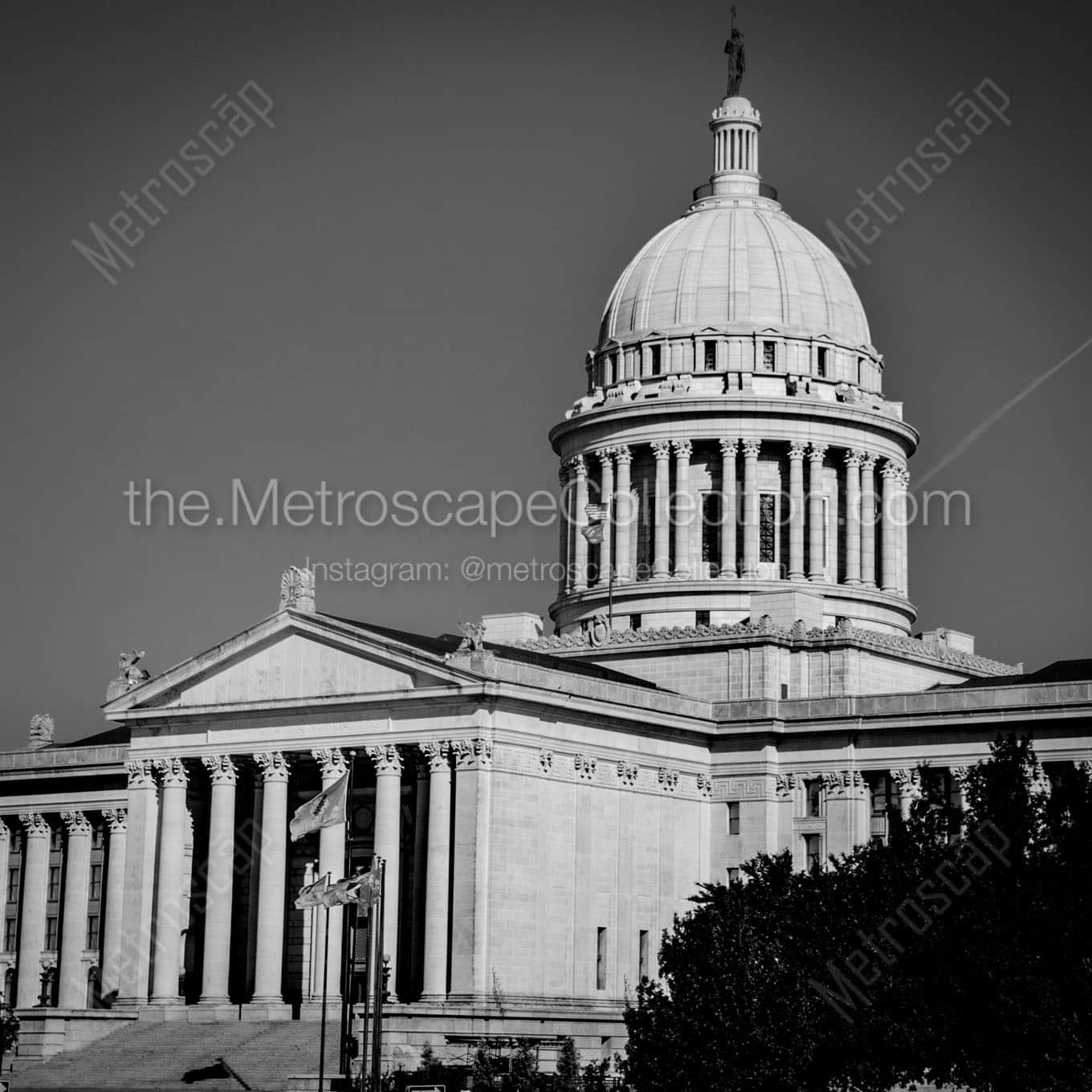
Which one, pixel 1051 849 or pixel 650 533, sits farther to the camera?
pixel 650 533

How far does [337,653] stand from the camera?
358 ft

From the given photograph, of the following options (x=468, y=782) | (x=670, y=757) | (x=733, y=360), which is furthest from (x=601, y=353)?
(x=468, y=782)

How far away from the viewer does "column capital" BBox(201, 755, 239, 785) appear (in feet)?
366

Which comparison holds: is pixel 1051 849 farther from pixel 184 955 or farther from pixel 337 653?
pixel 184 955

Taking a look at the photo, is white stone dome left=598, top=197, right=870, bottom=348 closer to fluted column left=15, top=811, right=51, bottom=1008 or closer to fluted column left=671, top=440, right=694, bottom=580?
fluted column left=671, top=440, right=694, bottom=580

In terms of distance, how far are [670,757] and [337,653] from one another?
51.4ft

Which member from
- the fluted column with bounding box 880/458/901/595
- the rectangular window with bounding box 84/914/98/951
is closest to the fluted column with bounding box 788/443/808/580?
the fluted column with bounding box 880/458/901/595

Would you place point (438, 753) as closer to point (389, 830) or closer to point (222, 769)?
point (389, 830)

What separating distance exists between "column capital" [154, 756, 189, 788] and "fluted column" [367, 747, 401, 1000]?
9.83 m

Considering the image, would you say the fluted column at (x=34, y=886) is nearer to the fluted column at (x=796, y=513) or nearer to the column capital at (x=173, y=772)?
the column capital at (x=173, y=772)

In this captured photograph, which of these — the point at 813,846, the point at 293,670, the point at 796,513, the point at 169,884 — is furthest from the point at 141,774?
the point at 796,513

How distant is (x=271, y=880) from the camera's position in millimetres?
109562

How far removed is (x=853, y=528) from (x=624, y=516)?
1114 cm
